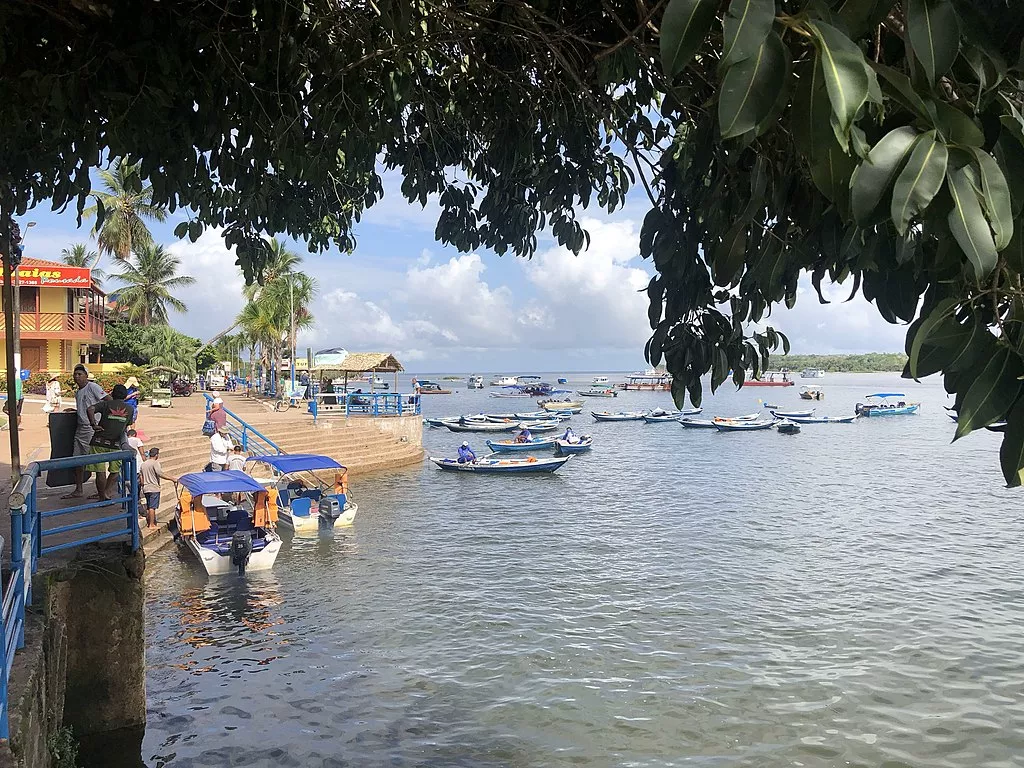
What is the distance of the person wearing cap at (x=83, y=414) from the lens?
31.6 ft

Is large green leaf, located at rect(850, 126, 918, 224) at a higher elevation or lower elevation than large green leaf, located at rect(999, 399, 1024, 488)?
higher

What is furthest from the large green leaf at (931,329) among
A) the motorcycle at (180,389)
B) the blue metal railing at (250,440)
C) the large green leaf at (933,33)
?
the motorcycle at (180,389)

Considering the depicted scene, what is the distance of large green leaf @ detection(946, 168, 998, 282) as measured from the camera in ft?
5.43

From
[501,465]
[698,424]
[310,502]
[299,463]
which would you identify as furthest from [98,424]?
[698,424]

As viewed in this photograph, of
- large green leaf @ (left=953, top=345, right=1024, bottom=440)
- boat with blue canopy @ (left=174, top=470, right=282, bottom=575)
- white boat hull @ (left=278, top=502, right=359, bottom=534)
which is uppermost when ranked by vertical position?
large green leaf @ (left=953, top=345, right=1024, bottom=440)

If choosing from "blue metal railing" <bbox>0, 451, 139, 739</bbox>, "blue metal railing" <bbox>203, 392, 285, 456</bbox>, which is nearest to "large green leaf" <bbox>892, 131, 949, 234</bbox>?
"blue metal railing" <bbox>0, 451, 139, 739</bbox>

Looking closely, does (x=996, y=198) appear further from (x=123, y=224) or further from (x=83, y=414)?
(x=123, y=224)

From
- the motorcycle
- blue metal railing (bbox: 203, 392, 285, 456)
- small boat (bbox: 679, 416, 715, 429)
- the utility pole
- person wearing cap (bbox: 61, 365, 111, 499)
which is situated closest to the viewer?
the utility pole

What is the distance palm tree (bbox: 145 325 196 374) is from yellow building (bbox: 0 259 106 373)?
25.9ft

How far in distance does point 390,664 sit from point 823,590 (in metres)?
8.45

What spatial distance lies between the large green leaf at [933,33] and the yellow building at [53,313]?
123 ft

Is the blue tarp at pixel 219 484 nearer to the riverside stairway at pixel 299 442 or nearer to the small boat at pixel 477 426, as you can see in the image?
the riverside stairway at pixel 299 442

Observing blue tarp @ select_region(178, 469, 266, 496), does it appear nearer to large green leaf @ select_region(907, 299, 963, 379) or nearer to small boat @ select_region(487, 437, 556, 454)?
large green leaf @ select_region(907, 299, 963, 379)

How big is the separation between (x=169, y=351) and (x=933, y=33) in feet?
157
